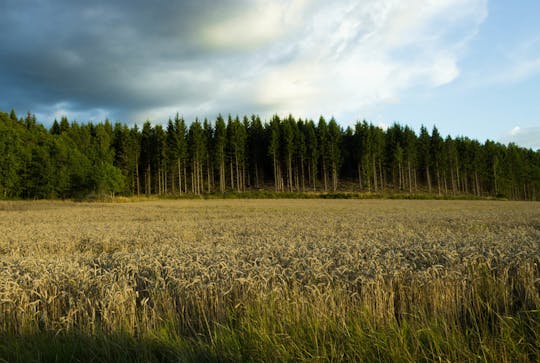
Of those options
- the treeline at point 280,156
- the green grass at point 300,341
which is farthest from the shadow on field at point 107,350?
the treeline at point 280,156

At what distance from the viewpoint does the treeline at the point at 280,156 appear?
8388cm

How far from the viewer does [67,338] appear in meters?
4.11

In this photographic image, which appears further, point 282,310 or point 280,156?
point 280,156

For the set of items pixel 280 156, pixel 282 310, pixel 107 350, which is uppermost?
pixel 280 156

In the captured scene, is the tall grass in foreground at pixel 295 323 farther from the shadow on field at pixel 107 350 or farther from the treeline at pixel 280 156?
the treeline at pixel 280 156

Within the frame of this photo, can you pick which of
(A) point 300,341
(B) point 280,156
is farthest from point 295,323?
(B) point 280,156

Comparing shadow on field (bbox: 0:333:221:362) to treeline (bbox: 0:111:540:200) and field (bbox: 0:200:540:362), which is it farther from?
treeline (bbox: 0:111:540:200)

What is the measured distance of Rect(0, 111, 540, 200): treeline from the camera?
83.9 m

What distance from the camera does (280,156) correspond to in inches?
3465

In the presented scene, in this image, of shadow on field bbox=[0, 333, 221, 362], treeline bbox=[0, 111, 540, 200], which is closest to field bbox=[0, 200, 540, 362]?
shadow on field bbox=[0, 333, 221, 362]

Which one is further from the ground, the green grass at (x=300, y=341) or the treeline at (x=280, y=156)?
the treeline at (x=280, y=156)

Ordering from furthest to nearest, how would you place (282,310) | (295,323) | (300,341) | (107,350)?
(282,310) → (295,323) → (107,350) → (300,341)

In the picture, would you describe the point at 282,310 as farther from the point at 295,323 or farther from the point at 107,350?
the point at 107,350

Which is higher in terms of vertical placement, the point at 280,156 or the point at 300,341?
the point at 280,156
